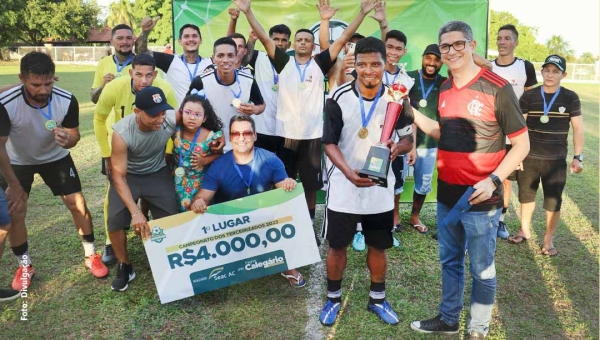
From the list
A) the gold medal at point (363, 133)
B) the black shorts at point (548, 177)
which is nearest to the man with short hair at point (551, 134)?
the black shorts at point (548, 177)

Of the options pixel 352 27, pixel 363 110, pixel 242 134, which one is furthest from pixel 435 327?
pixel 352 27

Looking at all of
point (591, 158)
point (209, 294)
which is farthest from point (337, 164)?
point (591, 158)

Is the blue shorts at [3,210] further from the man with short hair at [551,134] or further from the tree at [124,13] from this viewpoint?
the tree at [124,13]

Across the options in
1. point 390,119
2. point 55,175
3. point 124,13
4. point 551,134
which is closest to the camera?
point 390,119

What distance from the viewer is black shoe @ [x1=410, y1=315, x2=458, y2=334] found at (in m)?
3.41

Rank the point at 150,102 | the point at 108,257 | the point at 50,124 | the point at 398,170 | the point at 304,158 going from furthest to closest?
the point at 398,170 < the point at 304,158 < the point at 108,257 < the point at 50,124 < the point at 150,102

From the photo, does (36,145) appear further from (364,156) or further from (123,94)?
(364,156)

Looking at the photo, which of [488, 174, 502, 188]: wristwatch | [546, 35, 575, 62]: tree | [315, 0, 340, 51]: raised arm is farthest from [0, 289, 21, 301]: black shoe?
[546, 35, 575, 62]: tree

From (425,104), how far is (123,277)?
3.83 m

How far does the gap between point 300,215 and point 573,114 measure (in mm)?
3243

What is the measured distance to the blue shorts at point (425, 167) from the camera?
17.7ft

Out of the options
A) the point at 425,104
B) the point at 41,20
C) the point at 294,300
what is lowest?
the point at 294,300

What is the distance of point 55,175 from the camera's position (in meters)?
4.21

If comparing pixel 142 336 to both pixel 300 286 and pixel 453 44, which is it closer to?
pixel 300 286
